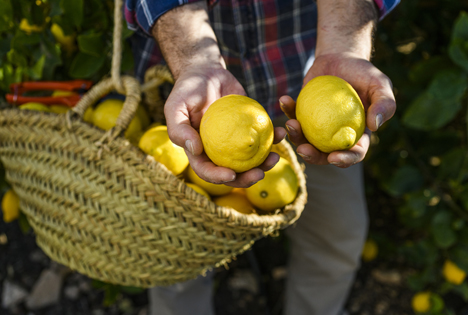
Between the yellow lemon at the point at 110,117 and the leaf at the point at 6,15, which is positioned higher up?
the leaf at the point at 6,15

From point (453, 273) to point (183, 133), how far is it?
180 centimetres

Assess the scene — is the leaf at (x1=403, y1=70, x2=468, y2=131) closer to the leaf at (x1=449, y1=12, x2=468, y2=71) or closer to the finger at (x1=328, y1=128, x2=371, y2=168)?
the leaf at (x1=449, y1=12, x2=468, y2=71)

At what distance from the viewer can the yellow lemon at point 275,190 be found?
45.6 inches

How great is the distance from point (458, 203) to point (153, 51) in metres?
1.77

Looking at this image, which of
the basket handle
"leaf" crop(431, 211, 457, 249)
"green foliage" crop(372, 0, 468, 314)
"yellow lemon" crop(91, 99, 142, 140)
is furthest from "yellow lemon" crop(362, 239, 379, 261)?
the basket handle

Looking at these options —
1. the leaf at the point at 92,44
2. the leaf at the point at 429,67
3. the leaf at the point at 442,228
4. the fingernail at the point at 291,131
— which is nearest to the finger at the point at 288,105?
the fingernail at the point at 291,131

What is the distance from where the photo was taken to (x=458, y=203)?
189 cm

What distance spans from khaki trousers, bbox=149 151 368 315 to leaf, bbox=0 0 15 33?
1365mm

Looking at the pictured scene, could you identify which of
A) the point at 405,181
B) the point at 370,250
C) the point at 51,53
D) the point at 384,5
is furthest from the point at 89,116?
the point at 370,250

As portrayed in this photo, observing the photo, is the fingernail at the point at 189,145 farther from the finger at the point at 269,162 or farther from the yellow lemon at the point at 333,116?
the yellow lemon at the point at 333,116

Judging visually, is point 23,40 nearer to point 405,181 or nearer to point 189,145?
point 189,145

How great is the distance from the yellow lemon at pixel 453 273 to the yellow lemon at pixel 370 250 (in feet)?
1.46

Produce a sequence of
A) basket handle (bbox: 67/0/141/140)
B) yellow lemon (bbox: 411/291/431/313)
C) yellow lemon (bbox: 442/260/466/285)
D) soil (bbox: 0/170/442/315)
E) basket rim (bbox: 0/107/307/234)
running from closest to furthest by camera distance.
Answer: basket rim (bbox: 0/107/307/234)
basket handle (bbox: 67/0/141/140)
yellow lemon (bbox: 442/260/466/285)
yellow lemon (bbox: 411/291/431/313)
soil (bbox: 0/170/442/315)

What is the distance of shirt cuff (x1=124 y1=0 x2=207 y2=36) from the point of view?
47.6 inches
